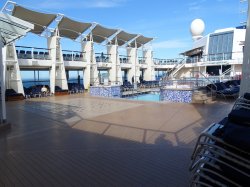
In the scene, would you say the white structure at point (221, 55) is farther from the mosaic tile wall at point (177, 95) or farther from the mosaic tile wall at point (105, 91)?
the mosaic tile wall at point (177, 95)

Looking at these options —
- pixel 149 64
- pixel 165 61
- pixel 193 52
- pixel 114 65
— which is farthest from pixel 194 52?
pixel 114 65

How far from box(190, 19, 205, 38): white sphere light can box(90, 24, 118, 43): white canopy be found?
18521 millimetres

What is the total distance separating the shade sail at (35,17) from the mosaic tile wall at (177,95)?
370 inches

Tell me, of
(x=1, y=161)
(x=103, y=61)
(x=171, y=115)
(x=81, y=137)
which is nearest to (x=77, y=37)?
(x=103, y=61)

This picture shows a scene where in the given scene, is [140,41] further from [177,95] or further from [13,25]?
[13,25]

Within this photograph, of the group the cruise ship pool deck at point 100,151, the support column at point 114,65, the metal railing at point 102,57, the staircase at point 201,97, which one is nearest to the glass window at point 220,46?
the support column at point 114,65

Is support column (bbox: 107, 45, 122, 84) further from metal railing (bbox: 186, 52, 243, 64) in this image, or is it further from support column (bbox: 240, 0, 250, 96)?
support column (bbox: 240, 0, 250, 96)

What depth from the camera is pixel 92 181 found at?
342 centimetres

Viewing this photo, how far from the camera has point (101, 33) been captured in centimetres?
2223

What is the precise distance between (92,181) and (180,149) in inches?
79.6

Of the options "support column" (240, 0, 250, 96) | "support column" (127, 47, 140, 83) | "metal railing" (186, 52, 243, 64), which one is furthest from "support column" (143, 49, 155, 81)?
"support column" (240, 0, 250, 96)

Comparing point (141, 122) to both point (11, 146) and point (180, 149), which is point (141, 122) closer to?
point (180, 149)

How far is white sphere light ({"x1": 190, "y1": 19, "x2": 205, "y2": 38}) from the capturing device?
3662 cm

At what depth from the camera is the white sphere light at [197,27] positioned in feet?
120
